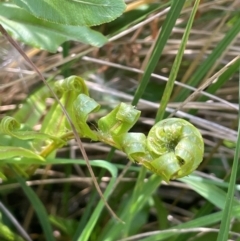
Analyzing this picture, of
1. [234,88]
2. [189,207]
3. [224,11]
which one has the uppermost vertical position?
[224,11]

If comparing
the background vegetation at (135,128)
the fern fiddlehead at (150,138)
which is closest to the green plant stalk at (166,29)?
the background vegetation at (135,128)

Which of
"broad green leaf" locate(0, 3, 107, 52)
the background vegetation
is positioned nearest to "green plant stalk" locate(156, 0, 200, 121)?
the background vegetation

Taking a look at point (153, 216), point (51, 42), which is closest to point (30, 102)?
point (51, 42)

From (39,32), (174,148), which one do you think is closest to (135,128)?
(39,32)

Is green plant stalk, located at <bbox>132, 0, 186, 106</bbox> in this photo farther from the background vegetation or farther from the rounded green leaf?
the rounded green leaf

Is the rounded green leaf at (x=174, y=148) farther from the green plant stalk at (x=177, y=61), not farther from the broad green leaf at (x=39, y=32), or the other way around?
the broad green leaf at (x=39, y=32)

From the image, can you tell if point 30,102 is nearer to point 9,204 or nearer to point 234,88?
point 9,204
